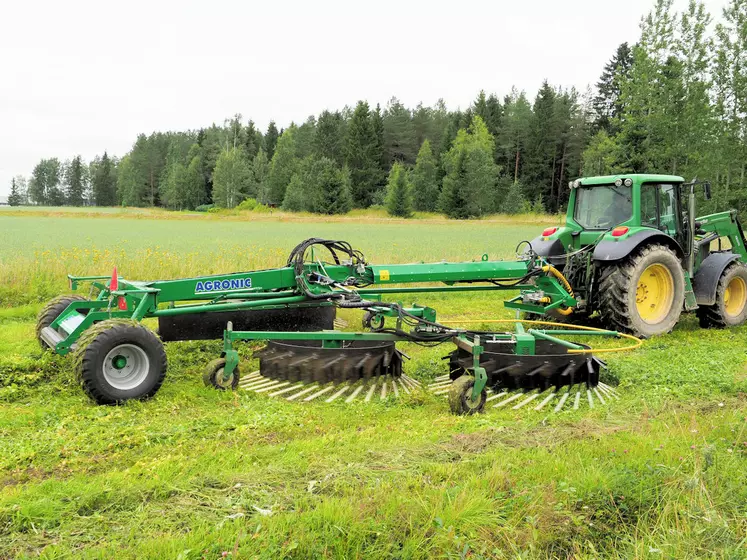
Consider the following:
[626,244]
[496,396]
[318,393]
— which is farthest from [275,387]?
[626,244]

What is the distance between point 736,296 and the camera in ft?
30.5

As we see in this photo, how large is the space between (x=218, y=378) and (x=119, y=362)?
865mm

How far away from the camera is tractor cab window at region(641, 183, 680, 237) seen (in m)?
8.41

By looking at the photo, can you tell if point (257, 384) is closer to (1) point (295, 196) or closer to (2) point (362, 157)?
(1) point (295, 196)

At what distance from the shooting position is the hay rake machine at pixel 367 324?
518cm

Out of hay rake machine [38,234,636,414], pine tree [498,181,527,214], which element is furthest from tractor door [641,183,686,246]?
pine tree [498,181,527,214]

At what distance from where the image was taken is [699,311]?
363 inches

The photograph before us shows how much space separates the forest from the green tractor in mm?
19343

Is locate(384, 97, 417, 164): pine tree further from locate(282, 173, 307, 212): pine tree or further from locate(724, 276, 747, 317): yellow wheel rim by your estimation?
locate(724, 276, 747, 317): yellow wheel rim

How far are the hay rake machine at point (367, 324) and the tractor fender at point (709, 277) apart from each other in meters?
0.58

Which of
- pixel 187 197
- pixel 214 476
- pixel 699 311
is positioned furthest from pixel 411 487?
pixel 187 197

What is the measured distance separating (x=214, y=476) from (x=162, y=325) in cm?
270

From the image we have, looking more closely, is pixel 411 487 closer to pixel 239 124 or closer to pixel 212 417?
pixel 212 417

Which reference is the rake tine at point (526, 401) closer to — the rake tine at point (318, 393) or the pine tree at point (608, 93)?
the rake tine at point (318, 393)
